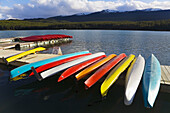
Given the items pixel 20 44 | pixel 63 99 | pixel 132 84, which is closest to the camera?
pixel 132 84

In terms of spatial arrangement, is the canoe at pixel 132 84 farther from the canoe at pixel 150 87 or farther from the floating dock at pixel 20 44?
the floating dock at pixel 20 44

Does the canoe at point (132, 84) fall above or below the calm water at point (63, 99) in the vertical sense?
above

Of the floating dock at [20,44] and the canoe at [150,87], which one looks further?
the floating dock at [20,44]

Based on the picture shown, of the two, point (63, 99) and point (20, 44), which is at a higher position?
point (20, 44)

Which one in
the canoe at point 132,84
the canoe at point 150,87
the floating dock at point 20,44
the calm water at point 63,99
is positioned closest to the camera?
the canoe at point 150,87

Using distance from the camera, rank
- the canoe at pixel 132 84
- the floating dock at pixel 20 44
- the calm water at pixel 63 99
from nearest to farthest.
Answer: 1. the canoe at pixel 132 84
2. the calm water at pixel 63 99
3. the floating dock at pixel 20 44

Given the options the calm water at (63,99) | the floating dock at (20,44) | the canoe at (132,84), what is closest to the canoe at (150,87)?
the canoe at (132,84)

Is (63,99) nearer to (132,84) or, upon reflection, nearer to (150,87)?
(132,84)

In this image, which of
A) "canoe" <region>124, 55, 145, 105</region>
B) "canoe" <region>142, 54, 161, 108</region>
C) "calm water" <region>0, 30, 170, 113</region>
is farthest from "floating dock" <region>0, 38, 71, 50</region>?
"canoe" <region>142, 54, 161, 108</region>

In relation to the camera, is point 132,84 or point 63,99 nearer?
point 132,84

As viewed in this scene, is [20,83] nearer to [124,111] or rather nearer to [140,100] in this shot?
[124,111]

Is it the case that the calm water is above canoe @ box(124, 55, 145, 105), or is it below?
below

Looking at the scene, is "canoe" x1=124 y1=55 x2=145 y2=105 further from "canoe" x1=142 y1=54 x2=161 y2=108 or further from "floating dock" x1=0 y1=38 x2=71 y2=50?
"floating dock" x1=0 y1=38 x2=71 y2=50

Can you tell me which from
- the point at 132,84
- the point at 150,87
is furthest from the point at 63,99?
the point at 150,87
